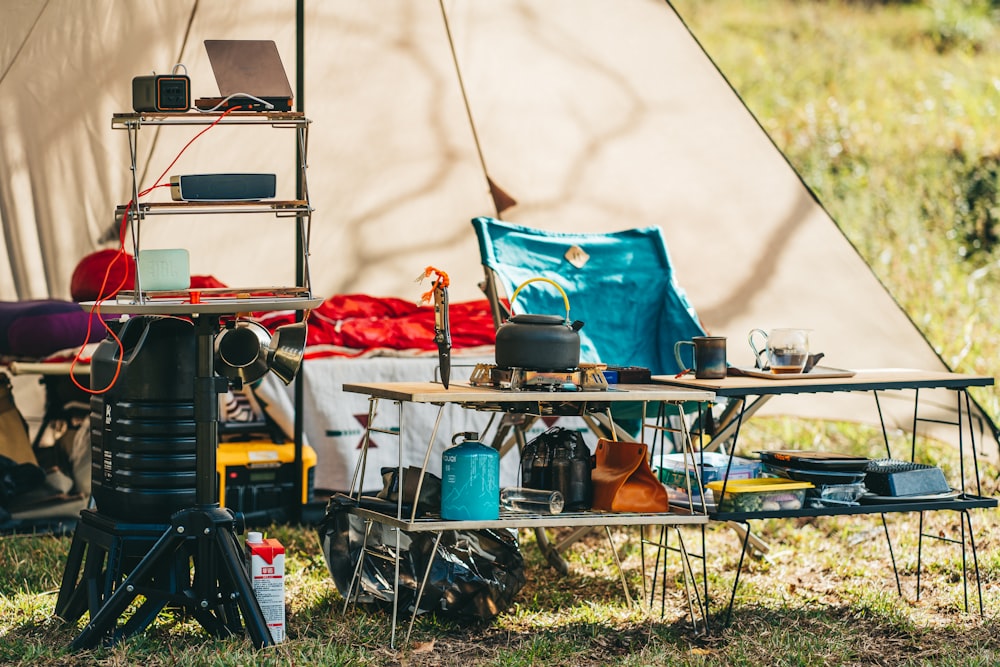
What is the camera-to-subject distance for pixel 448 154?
176 inches

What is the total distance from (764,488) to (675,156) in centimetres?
168

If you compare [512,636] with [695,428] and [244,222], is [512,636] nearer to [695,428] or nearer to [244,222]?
[695,428]

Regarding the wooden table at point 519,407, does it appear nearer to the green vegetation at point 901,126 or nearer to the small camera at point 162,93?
the small camera at point 162,93

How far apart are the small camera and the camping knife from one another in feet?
2.16

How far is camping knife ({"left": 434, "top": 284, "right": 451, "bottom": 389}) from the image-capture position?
2752 mm

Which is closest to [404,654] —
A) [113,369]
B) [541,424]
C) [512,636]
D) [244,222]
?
[512,636]

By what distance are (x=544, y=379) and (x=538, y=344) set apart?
0.25 ft

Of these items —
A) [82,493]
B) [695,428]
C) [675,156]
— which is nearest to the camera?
[695,428]

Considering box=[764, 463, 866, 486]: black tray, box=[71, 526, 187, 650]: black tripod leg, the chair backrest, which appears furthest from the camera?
the chair backrest

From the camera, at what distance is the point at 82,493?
383cm

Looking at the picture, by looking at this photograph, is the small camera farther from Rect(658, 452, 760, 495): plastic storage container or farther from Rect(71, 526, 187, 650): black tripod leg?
Rect(658, 452, 760, 495): plastic storage container

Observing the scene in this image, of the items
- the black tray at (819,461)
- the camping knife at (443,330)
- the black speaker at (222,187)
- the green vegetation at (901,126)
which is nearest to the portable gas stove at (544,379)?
the camping knife at (443,330)

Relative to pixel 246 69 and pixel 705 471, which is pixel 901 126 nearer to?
pixel 705 471

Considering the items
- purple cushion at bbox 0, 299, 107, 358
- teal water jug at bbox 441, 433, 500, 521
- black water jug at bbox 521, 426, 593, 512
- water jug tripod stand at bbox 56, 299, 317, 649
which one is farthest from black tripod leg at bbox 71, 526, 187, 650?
purple cushion at bbox 0, 299, 107, 358
